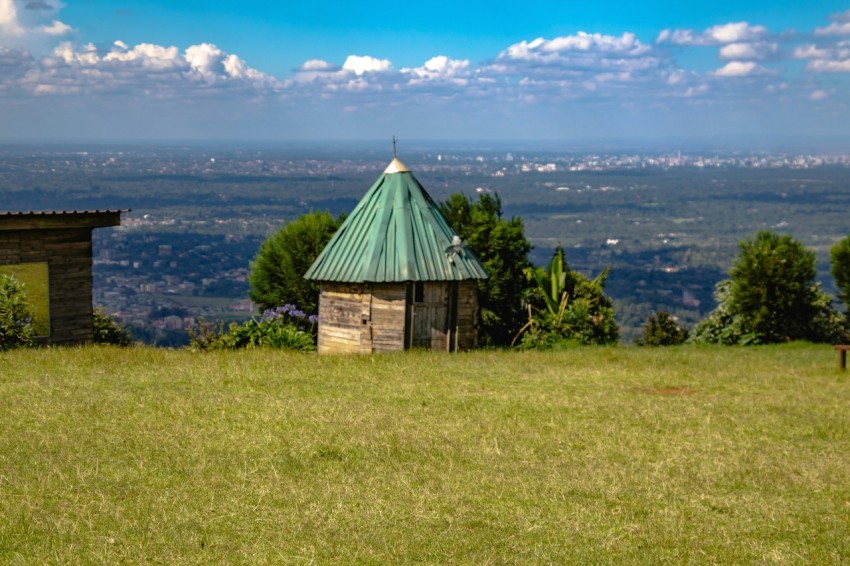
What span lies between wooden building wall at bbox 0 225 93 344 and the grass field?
2851mm

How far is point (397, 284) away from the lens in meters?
25.4

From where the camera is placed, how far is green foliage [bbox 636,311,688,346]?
3569cm

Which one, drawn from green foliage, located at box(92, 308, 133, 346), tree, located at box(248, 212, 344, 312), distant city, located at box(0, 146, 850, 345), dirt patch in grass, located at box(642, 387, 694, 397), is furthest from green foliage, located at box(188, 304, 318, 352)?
distant city, located at box(0, 146, 850, 345)

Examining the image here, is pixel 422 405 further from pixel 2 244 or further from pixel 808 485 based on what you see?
pixel 2 244

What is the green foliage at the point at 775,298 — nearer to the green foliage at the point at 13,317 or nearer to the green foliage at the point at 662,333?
the green foliage at the point at 662,333

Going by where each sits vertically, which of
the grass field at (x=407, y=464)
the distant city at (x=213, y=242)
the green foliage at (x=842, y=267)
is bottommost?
the distant city at (x=213, y=242)

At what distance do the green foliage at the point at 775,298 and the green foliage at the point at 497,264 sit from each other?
21.5ft

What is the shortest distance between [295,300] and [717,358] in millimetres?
14038

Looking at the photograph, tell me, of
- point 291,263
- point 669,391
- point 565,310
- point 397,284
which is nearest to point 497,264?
point 565,310

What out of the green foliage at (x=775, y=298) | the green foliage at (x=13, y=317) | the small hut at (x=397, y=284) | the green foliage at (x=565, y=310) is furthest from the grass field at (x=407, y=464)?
the green foliage at (x=775, y=298)

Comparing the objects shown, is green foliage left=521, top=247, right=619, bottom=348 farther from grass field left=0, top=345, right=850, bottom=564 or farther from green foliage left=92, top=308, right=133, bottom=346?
green foliage left=92, top=308, right=133, bottom=346

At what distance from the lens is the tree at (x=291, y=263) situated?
1332 inches

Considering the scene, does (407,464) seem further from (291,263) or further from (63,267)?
(291,263)

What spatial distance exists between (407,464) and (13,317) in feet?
44.2
